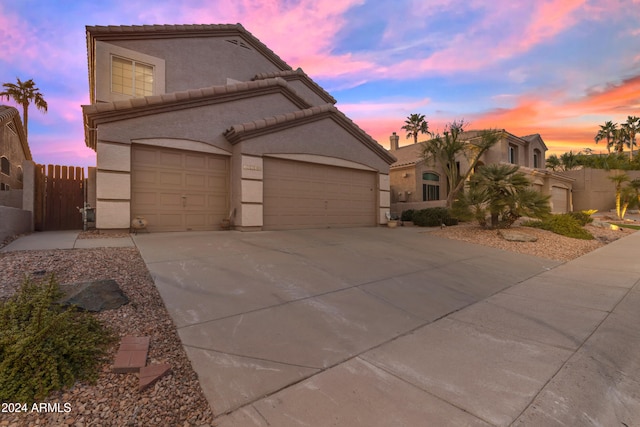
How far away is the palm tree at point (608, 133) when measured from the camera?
5514 cm

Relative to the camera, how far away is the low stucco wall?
7434 mm

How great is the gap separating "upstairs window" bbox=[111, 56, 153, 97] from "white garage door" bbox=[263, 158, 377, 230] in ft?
19.8

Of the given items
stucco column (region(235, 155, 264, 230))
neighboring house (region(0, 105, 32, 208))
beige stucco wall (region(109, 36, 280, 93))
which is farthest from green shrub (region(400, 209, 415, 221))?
neighboring house (region(0, 105, 32, 208))

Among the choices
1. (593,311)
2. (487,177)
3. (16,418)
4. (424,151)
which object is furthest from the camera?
(424,151)

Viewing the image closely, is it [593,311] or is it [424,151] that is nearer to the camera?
[593,311]

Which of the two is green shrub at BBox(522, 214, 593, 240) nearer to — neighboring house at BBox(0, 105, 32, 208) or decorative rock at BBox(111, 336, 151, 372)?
decorative rock at BBox(111, 336, 151, 372)

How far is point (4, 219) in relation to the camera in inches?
297

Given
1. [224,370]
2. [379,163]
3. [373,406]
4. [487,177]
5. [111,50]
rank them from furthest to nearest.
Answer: [379,163] → [487,177] → [111,50] → [224,370] → [373,406]

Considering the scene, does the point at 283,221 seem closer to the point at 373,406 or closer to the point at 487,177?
the point at 487,177

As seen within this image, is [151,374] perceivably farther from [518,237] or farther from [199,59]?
[199,59]

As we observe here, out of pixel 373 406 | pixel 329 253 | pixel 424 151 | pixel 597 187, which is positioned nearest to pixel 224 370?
pixel 373 406

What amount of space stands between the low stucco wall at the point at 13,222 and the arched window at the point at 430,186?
21.6 meters

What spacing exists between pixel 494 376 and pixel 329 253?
17.1ft

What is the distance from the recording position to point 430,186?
2395cm
